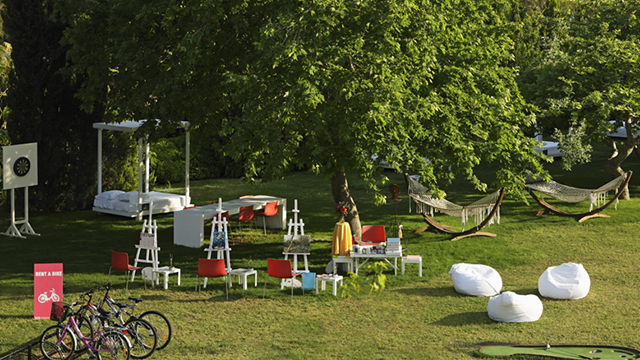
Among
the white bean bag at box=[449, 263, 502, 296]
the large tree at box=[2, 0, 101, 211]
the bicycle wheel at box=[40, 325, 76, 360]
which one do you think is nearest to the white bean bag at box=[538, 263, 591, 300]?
the white bean bag at box=[449, 263, 502, 296]

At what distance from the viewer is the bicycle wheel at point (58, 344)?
25.8 feet

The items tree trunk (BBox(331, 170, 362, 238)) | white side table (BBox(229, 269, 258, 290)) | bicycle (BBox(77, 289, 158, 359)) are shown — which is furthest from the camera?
tree trunk (BBox(331, 170, 362, 238))

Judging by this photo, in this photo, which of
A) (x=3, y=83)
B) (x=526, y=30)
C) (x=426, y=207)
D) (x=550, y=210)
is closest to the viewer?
(x=426, y=207)

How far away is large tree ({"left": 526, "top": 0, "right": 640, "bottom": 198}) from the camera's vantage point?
17797 mm

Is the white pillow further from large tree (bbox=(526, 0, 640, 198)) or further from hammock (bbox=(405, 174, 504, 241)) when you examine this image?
large tree (bbox=(526, 0, 640, 198))

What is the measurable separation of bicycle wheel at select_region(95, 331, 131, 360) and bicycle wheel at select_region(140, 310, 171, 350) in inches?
19.5

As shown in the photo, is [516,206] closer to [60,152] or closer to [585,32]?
[585,32]

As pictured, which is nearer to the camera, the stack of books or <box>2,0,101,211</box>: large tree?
the stack of books

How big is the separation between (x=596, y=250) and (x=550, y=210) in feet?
12.3

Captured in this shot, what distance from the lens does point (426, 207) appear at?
51.7 ft

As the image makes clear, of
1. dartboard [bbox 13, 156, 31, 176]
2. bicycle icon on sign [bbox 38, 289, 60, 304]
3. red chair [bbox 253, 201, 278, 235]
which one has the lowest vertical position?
bicycle icon on sign [bbox 38, 289, 60, 304]

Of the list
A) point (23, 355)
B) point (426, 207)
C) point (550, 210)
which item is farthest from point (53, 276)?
point (550, 210)

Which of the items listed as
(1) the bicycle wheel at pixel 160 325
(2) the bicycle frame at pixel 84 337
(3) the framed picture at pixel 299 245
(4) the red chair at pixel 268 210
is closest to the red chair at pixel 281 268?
(3) the framed picture at pixel 299 245

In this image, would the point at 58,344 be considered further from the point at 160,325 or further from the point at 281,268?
the point at 281,268
